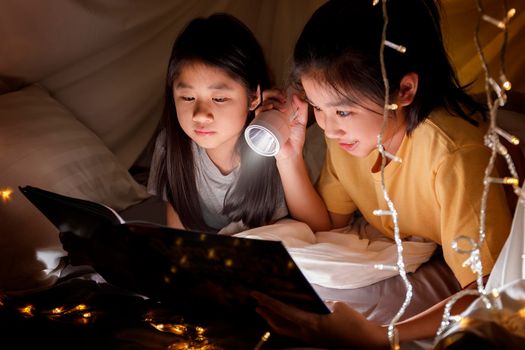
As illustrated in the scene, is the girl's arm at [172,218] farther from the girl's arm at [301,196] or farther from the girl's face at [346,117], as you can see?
the girl's face at [346,117]

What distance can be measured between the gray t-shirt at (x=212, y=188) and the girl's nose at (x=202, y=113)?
18cm

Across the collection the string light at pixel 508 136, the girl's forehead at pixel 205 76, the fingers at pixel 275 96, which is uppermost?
the girl's forehead at pixel 205 76

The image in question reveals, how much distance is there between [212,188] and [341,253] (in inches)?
14.5

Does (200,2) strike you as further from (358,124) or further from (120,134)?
(358,124)

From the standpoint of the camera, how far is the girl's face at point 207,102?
54.3 inches

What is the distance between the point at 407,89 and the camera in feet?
3.87

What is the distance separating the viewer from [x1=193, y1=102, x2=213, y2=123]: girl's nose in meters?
1.37

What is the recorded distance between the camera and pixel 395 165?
1.30 m

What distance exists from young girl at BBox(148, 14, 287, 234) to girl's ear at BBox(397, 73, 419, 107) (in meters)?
0.36

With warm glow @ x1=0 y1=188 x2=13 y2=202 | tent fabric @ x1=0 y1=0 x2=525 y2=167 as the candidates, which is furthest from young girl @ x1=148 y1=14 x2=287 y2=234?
warm glow @ x1=0 y1=188 x2=13 y2=202

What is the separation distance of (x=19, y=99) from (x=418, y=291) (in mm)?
934

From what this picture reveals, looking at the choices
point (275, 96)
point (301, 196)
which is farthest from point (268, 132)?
point (301, 196)

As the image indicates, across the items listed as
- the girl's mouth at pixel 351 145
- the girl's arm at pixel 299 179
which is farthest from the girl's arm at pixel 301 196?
the girl's mouth at pixel 351 145

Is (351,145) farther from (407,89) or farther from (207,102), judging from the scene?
(207,102)
